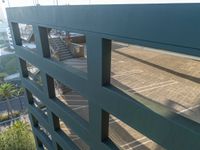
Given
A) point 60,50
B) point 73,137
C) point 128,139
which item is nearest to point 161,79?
point 128,139

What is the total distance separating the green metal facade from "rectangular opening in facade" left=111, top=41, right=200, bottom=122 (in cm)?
128

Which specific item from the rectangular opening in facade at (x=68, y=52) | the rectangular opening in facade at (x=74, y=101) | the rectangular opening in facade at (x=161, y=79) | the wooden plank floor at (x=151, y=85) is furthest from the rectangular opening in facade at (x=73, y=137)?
the rectangular opening in facade at (x=68, y=52)

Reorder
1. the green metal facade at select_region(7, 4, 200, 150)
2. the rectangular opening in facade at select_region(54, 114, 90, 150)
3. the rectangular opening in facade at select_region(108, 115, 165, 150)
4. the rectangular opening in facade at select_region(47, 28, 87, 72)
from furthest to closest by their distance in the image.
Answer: the rectangular opening in facade at select_region(47, 28, 87, 72) < the rectangular opening in facade at select_region(54, 114, 90, 150) < the rectangular opening in facade at select_region(108, 115, 165, 150) < the green metal facade at select_region(7, 4, 200, 150)

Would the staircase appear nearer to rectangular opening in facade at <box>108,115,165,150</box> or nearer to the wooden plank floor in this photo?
the wooden plank floor

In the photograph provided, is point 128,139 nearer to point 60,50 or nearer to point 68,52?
point 68,52

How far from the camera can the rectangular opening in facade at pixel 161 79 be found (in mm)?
9977

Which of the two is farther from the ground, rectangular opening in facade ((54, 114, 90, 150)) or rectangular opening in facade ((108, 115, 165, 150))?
rectangular opening in facade ((108, 115, 165, 150))

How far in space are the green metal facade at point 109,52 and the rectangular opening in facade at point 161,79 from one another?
128cm

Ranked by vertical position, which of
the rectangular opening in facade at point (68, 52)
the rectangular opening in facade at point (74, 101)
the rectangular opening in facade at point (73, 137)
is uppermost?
the rectangular opening in facade at point (68, 52)

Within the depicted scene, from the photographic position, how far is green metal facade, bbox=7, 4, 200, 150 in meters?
4.98

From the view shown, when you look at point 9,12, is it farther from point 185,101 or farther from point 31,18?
point 185,101

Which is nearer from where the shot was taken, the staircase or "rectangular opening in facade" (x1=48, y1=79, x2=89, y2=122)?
"rectangular opening in facade" (x1=48, y1=79, x2=89, y2=122)

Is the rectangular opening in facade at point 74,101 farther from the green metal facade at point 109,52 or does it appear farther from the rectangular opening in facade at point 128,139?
the rectangular opening in facade at point 128,139

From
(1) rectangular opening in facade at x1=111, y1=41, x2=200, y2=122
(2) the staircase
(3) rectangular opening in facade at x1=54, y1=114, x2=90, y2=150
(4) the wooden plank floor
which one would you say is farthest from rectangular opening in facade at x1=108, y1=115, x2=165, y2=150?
(2) the staircase
